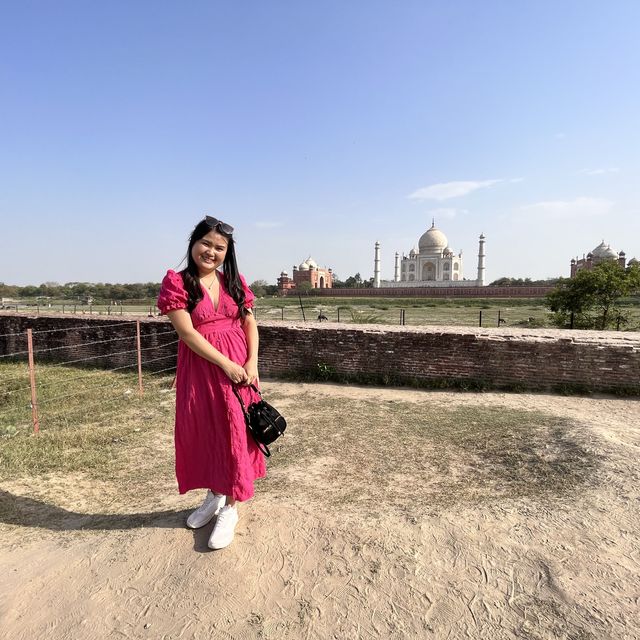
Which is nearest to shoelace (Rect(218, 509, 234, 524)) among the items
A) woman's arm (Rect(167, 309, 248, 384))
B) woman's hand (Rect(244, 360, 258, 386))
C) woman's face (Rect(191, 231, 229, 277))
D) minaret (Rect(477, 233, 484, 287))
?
woman's hand (Rect(244, 360, 258, 386))

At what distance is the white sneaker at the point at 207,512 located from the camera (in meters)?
2.30

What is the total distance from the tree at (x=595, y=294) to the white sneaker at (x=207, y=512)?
1173 centimetres

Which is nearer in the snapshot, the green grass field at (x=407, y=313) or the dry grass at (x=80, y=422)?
the dry grass at (x=80, y=422)

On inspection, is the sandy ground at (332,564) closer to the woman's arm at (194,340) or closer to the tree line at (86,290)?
the woman's arm at (194,340)

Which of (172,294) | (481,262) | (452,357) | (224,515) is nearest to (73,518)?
(224,515)

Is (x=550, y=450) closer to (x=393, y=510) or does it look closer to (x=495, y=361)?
(x=393, y=510)

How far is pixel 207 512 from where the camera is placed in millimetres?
2328

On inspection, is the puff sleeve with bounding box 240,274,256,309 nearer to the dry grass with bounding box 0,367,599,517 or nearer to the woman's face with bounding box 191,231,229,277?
the woman's face with bounding box 191,231,229,277

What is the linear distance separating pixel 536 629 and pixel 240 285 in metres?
2.00

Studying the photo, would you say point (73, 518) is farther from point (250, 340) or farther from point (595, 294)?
point (595, 294)

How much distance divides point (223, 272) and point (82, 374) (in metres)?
6.73

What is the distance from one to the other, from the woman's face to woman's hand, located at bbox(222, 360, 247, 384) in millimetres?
489

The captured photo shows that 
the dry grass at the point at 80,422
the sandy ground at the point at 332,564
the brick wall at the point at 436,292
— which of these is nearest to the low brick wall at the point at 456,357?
the dry grass at the point at 80,422

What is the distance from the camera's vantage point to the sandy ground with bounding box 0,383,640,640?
1.72m
